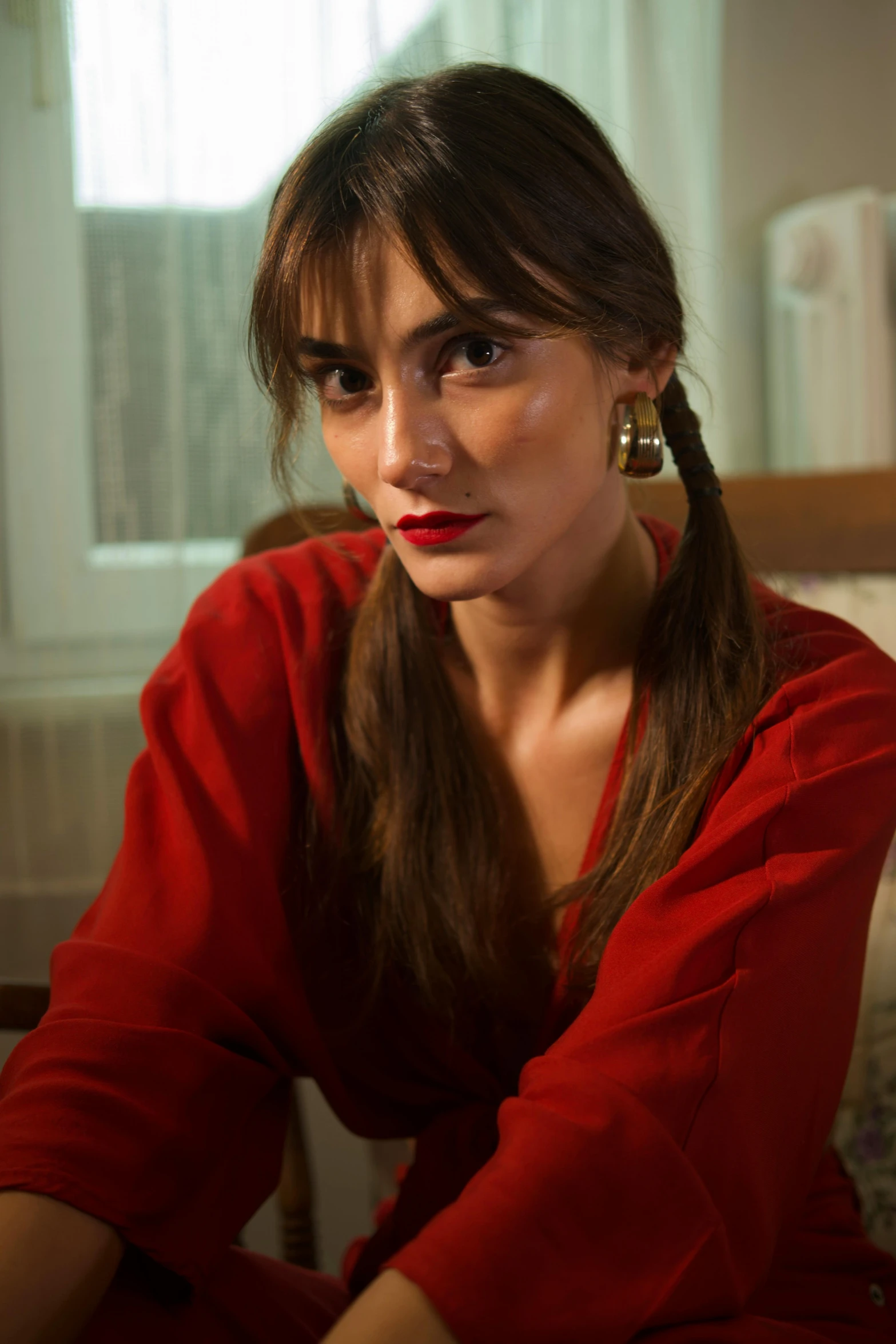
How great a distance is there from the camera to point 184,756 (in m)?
0.84

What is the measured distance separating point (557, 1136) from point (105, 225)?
1101 mm

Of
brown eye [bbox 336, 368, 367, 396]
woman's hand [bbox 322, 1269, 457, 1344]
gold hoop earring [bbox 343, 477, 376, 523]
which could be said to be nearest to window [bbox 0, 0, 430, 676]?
gold hoop earring [bbox 343, 477, 376, 523]

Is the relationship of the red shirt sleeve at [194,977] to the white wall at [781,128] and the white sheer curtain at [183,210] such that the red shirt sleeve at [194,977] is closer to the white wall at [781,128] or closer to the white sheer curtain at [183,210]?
the white sheer curtain at [183,210]

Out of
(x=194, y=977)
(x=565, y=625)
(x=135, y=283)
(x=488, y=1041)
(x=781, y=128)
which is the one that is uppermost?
(x=781, y=128)

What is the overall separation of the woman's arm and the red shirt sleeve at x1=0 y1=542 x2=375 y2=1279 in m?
0.01

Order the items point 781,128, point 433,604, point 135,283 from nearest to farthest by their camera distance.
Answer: point 433,604, point 135,283, point 781,128

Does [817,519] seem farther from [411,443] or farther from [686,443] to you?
[411,443]

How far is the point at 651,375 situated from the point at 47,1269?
2.36 ft

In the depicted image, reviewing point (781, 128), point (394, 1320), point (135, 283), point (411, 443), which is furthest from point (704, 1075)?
point (781, 128)

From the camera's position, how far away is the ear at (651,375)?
82 cm

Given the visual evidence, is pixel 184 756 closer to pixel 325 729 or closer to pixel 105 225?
pixel 325 729

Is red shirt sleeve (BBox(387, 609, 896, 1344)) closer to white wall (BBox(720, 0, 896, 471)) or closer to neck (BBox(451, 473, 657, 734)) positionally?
neck (BBox(451, 473, 657, 734))

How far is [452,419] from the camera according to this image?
74 centimetres

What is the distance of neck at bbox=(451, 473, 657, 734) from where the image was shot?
887mm
